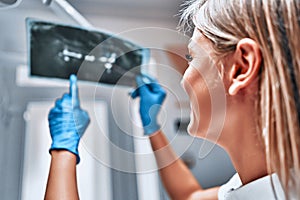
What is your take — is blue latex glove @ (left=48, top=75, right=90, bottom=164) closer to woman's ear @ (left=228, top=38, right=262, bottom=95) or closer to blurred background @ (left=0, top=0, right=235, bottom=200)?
blurred background @ (left=0, top=0, right=235, bottom=200)

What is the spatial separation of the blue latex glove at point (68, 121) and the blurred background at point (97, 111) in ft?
0.07

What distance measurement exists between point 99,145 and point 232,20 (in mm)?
422

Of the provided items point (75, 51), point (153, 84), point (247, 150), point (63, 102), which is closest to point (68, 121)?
point (63, 102)

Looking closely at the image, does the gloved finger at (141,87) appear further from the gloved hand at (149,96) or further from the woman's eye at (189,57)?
the woman's eye at (189,57)

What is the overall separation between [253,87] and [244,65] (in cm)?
4

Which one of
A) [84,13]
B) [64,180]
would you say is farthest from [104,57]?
[64,180]

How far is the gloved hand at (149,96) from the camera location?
98 centimetres

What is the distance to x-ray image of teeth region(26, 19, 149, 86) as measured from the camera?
33.7 inches

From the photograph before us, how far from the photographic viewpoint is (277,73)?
1.63 feet

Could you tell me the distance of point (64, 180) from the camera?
2.19 feet

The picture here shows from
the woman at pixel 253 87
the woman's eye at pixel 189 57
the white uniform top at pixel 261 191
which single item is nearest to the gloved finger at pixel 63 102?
the woman at pixel 253 87

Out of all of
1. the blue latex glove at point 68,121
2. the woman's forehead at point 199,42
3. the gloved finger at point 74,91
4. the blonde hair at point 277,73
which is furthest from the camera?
the gloved finger at point 74,91

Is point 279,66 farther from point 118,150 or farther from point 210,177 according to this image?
point 210,177

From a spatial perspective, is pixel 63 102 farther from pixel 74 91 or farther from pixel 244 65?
pixel 244 65
